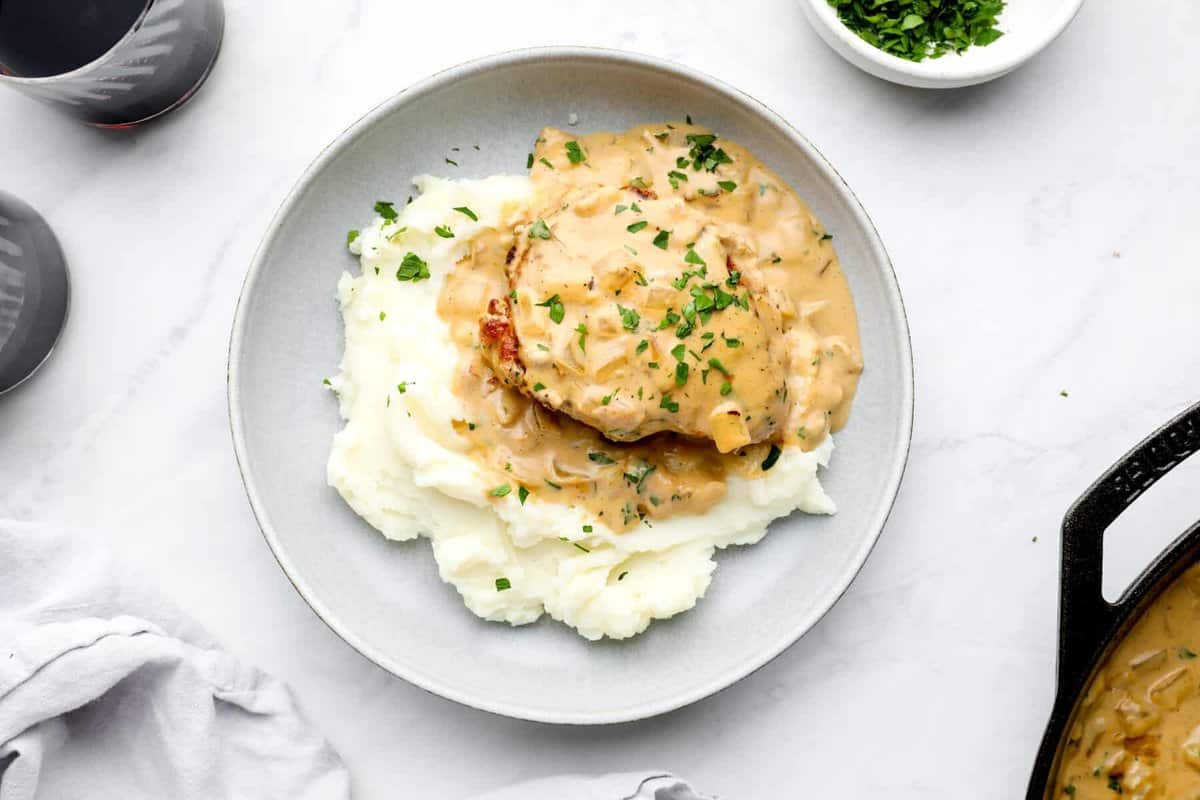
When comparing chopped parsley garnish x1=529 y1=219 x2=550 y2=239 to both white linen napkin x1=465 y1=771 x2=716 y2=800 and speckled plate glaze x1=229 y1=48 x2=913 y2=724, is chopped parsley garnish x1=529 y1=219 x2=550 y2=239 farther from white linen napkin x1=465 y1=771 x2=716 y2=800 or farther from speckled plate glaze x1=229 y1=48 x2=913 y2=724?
white linen napkin x1=465 y1=771 x2=716 y2=800

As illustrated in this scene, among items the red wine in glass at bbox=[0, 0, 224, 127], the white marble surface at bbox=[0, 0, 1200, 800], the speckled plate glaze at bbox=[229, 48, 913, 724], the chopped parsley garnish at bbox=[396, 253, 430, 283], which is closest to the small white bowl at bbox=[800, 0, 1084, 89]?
the white marble surface at bbox=[0, 0, 1200, 800]

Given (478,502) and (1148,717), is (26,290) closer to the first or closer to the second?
(478,502)

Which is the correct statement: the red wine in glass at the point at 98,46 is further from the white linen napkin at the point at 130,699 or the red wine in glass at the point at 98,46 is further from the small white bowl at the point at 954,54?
the small white bowl at the point at 954,54

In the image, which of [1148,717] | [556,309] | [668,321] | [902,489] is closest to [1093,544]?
[1148,717]

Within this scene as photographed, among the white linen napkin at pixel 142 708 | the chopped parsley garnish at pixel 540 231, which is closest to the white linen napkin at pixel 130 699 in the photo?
the white linen napkin at pixel 142 708

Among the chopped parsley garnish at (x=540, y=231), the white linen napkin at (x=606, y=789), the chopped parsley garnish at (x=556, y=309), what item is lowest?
the white linen napkin at (x=606, y=789)

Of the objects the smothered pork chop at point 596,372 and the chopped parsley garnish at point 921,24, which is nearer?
the smothered pork chop at point 596,372
